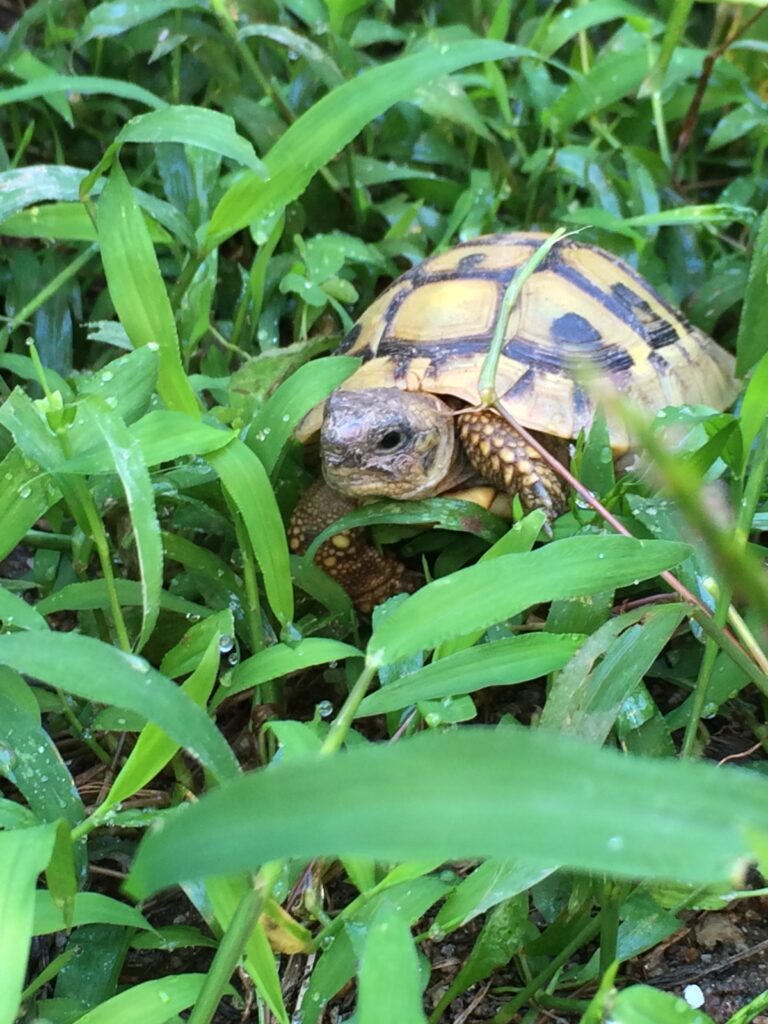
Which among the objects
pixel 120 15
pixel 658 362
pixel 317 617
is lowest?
pixel 317 617

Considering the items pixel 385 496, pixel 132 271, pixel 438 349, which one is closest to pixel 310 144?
pixel 132 271

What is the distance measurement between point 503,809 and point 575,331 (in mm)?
1262

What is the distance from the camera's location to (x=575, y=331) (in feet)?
5.02

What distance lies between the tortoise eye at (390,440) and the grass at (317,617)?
0.34 ft

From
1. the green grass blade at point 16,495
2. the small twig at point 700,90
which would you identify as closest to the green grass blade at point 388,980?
the green grass blade at point 16,495

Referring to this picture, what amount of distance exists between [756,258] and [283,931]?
1.10 meters

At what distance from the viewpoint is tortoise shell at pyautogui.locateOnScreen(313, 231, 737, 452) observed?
1459mm

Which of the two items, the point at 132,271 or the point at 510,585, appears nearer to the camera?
the point at 510,585

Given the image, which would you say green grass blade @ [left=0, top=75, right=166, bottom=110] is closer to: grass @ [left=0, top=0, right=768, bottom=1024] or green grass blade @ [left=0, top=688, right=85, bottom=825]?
grass @ [left=0, top=0, right=768, bottom=1024]

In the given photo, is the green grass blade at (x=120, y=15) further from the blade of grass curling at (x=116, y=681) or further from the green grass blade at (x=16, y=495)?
the blade of grass curling at (x=116, y=681)

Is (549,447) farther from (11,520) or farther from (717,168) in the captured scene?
(717,168)

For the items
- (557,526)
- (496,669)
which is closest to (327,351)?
(557,526)

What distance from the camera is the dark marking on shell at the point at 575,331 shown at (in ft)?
4.98

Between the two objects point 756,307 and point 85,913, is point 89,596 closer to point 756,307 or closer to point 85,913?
point 85,913
